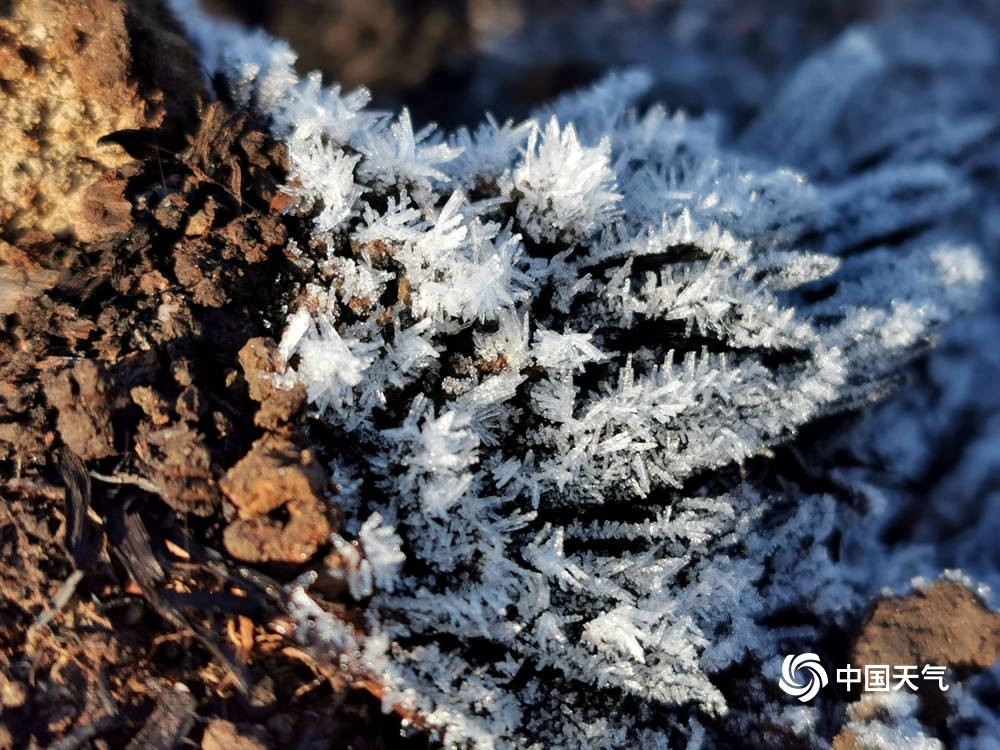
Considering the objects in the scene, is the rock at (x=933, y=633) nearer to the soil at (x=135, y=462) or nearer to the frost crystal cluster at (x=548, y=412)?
the frost crystal cluster at (x=548, y=412)

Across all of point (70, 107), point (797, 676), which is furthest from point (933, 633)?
point (70, 107)

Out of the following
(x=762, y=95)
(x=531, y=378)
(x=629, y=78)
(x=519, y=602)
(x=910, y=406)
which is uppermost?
(x=762, y=95)

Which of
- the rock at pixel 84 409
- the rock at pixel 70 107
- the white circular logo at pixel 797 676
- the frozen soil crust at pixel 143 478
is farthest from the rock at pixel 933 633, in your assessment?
the rock at pixel 70 107

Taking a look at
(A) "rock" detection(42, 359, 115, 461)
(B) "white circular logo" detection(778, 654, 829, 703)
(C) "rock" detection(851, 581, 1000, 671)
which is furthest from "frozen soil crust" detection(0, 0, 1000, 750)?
(C) "rock" detection(851, 581, 1000, 671)

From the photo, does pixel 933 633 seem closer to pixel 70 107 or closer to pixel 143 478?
pixel 143 478

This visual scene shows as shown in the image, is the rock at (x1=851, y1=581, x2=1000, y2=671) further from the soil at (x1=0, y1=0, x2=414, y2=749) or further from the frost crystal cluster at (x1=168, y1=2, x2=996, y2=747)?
the soil at (x1=0, y1=0, x2=414, y2=749)

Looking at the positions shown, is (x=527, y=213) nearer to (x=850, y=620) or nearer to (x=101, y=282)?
(x=101, y=282)

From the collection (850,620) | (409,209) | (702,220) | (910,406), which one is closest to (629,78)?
(702,220)
